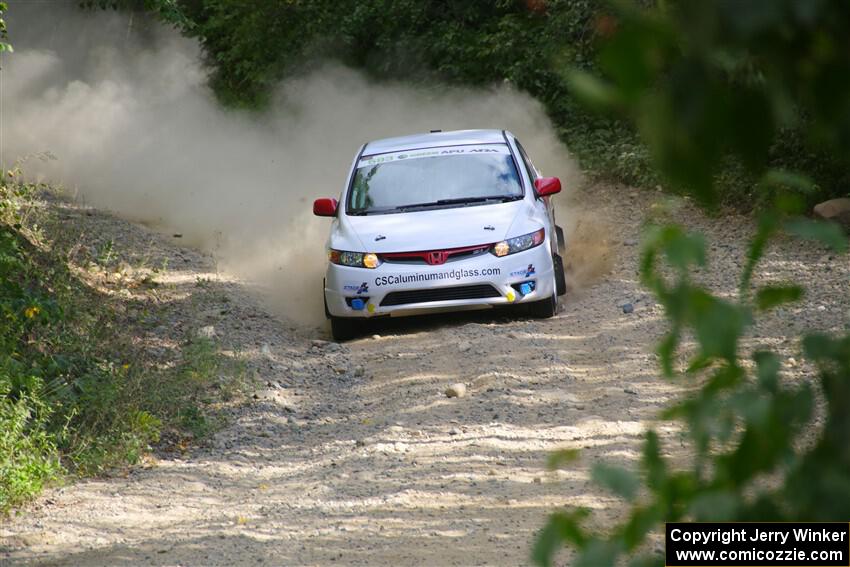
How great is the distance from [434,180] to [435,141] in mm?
728

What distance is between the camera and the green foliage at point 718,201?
4.98 feet

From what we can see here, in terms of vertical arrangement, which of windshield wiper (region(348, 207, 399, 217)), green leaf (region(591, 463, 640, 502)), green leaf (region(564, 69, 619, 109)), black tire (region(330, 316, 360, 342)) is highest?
green leaf (region(564, 69, 619, 109))

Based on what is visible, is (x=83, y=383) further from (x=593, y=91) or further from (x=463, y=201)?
(x=593, y=91)

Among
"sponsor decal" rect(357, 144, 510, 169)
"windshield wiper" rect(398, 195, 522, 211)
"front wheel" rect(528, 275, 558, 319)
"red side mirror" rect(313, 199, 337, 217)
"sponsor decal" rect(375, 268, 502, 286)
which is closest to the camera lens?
"sponsor decal" rect(375, 268, 502, 286)

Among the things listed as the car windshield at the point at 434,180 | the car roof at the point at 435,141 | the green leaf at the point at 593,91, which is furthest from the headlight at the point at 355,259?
the green leaf at the point at 593,91

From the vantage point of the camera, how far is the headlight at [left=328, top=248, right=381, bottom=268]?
10.4m

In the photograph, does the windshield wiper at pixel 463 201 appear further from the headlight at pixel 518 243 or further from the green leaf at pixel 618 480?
the green leaf at pixel 618 480

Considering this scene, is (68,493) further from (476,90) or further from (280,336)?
(476,90)

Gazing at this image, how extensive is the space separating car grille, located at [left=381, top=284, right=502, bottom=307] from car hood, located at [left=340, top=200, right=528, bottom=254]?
37 centimetres

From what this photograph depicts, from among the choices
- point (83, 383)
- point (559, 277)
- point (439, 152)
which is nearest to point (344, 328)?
point (439, 152)

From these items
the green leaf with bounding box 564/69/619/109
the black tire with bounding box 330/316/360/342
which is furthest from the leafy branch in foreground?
the black tire with bounding box 330/316/360/342

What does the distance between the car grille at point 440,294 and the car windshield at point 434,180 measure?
1015 mm

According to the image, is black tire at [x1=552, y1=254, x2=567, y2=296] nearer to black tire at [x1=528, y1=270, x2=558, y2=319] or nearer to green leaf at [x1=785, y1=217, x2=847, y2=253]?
black tire at [x1=528, y1=270, x2=558, y2=319]

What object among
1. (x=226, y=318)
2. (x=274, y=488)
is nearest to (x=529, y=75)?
(x=226, y=318)
